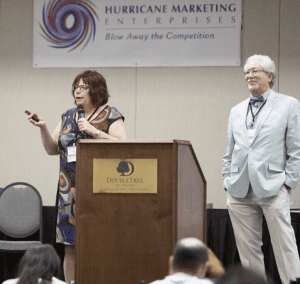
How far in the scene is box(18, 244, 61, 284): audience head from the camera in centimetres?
202

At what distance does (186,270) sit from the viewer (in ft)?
5.91

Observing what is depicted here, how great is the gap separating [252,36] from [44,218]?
3.34 meters

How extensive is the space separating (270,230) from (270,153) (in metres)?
0.56

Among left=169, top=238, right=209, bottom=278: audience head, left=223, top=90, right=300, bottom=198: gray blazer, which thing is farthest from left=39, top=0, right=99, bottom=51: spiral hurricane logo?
left=169, top=238, right=209, bottom=278: audience head

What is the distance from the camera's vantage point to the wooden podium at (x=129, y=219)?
274cm

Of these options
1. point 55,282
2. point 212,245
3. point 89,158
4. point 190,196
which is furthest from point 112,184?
point 212,245

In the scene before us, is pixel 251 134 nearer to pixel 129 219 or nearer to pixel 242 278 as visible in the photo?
pixel 129 219

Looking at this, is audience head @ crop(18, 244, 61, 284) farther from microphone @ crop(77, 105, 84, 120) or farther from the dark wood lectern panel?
microphone @ crop(77, 105, 84, 120)

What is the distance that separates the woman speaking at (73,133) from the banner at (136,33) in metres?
2.96

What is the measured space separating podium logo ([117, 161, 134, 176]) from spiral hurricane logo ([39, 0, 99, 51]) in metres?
3.98

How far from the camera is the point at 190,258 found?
1.81m

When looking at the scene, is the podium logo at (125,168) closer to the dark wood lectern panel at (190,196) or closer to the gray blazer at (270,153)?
the dark wood lectern panel at (190,196)

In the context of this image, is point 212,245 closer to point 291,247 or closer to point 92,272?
point 291,247

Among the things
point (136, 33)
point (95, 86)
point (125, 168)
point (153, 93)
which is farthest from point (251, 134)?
point (136, 33)
